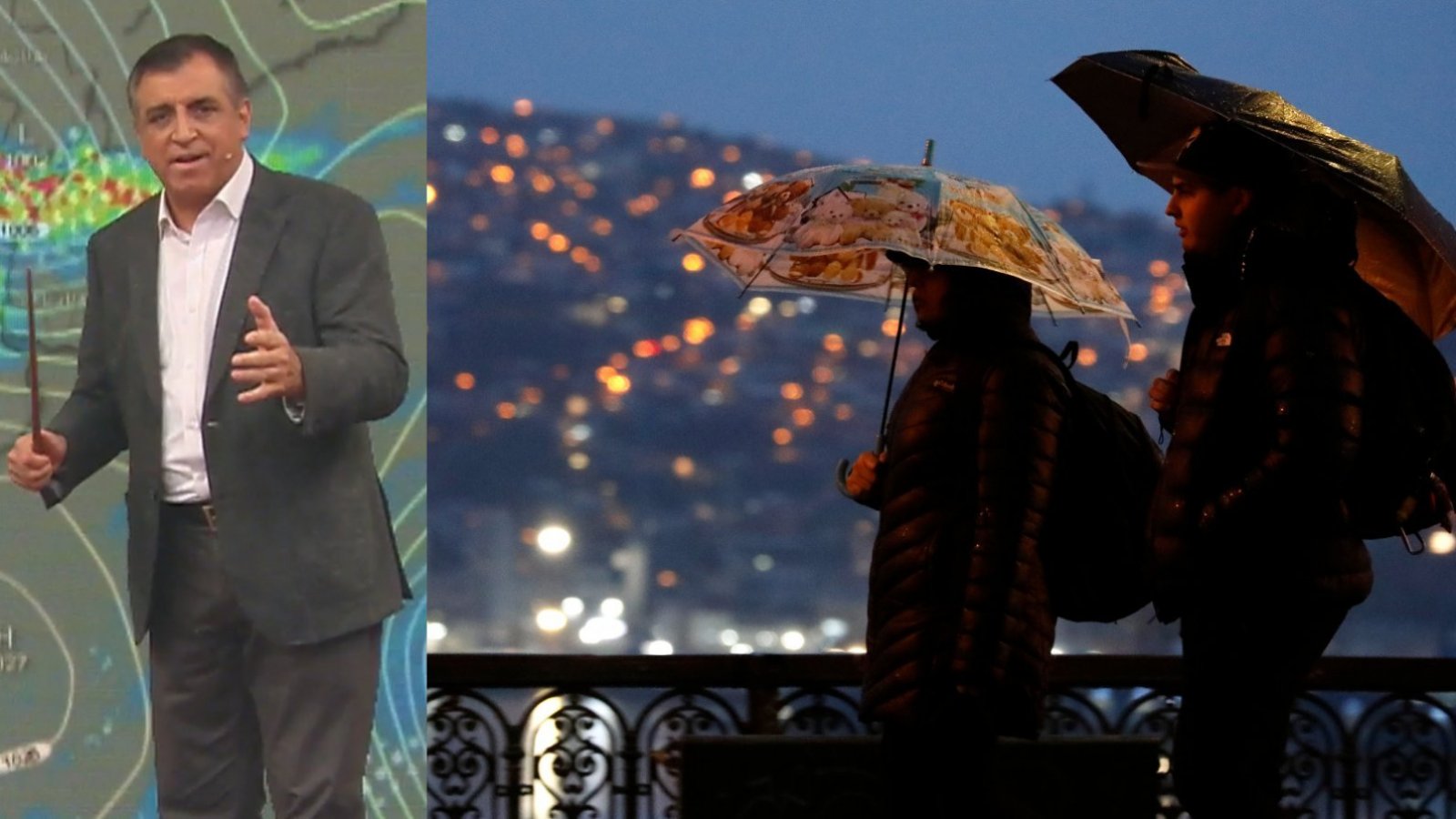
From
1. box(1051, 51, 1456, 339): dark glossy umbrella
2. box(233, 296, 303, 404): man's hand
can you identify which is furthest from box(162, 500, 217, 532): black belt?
box(1051, 51, 1456, 339): dark glossy umbrella

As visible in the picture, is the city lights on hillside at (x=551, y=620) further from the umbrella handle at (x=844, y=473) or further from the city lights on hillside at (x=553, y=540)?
the umbrella handle at (x=844, y=473)

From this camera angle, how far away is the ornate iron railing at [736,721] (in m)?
5.29

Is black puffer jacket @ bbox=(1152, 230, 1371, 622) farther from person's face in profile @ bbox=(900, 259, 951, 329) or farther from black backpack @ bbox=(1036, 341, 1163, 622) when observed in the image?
person's face in profile @ bbox=(900, 259, 951, 329)

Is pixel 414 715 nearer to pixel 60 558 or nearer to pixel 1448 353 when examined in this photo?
pixel 60 558

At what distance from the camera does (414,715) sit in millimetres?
5035

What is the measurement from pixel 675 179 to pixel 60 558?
200cm

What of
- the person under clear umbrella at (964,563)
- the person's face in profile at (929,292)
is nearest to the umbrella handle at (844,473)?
the person under clear umbrella at (964,563)

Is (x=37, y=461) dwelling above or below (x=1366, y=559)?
above

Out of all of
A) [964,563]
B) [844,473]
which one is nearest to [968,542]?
[964,563]

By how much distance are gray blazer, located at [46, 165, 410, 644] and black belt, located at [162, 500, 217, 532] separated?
0.03 metres

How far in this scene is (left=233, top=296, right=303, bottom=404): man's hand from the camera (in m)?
4.81

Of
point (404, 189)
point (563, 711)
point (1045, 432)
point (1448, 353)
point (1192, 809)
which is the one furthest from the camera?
point (1448, 353)

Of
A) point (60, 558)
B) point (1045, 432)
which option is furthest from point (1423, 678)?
point (60, 558)

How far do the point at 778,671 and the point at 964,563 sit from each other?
154 centimetres
